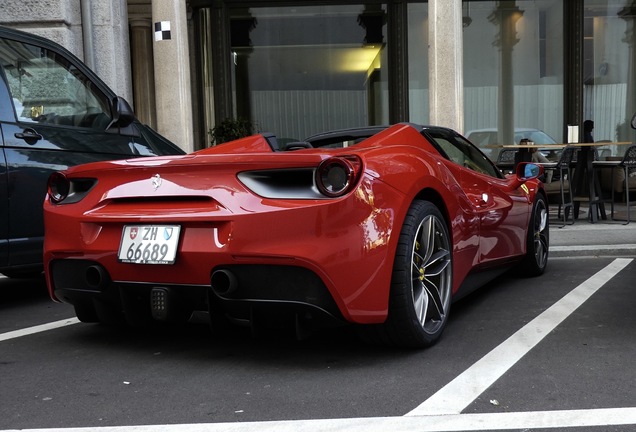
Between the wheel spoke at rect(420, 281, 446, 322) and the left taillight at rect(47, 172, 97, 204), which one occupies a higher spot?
the left taillight at rect(47, 172, 97, 204)

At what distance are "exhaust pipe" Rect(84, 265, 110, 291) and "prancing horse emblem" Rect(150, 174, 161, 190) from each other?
1.42ft

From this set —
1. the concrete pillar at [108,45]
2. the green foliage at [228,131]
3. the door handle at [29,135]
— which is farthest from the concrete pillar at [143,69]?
the door handle at [29,135]

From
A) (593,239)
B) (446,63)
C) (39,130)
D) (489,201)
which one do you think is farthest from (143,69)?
(489,201)

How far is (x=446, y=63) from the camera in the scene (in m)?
9.78

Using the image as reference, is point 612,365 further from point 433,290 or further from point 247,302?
point 247,302

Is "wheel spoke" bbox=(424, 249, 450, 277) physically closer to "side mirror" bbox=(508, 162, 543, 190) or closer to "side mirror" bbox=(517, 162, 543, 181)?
"side mirror" bbox=(508, 162, 543, 190)

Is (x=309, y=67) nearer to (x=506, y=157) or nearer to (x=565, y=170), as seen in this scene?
(x=506, y=157)

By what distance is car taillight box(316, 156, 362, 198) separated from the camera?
2992mm

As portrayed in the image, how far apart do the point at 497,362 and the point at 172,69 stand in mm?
7509

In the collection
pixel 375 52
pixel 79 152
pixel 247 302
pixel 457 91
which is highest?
pixel 375 52

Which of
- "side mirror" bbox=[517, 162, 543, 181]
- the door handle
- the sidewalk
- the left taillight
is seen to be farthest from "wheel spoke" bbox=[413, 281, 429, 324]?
the sidewalk

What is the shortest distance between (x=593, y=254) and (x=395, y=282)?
4156 mm

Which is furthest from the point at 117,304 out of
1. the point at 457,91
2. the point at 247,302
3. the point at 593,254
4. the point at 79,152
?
the point at 457,91

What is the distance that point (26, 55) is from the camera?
4.85 meters
